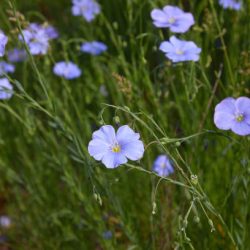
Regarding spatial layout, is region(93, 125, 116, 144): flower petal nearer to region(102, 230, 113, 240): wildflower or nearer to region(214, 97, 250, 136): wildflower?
region(214, 97, 250, 136): wildflower

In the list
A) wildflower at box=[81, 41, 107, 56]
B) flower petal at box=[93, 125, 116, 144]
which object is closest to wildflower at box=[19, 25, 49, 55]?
wildflower at box=[81, 41, 107, 56]

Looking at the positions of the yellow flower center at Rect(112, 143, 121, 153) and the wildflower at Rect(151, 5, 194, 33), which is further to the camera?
the wildflower at Rect(151, 5, 194, 33)

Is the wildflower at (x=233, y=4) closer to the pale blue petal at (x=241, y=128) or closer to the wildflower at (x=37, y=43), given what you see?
the wildflower at (x=37, y=43)

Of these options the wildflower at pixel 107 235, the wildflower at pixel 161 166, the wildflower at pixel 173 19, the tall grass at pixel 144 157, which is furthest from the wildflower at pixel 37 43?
the wildflower at pixel 107 235

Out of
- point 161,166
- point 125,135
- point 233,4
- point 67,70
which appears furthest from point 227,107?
point 67,70

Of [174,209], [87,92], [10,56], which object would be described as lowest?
[174,209]

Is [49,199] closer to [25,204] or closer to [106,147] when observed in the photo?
[25,204]

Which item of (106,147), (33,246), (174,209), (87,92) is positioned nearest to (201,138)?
(174,209)
